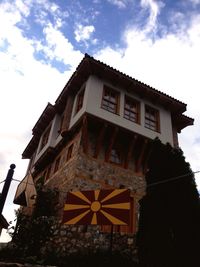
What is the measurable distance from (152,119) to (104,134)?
347 centimetres

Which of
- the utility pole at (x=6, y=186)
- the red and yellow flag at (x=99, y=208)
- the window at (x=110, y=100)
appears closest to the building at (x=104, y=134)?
the window at (x=110, y=100)

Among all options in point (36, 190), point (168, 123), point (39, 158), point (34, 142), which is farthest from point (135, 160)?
point (34, 142)

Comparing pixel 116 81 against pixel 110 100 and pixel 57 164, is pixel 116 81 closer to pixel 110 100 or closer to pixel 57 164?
pixel 110 100

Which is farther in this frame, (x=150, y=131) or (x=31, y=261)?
(x=150, y=131)

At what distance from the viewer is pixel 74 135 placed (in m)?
14.1

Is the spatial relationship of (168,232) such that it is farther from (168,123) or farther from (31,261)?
(168,123)

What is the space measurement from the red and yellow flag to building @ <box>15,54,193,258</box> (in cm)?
485

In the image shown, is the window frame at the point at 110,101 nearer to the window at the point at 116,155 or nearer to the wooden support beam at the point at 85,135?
the wooden support beam at the point at 85,135

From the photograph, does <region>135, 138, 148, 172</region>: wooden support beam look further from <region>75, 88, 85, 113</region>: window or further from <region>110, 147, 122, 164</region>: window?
<region>75, 88, 85, 113</region>: window

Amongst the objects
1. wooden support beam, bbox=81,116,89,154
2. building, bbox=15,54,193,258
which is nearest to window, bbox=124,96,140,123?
building, bbox=15,54,193,258

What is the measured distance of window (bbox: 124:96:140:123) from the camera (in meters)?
14.8

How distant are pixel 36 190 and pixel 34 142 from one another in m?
8.58

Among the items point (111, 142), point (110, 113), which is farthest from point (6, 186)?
point (110, 113)

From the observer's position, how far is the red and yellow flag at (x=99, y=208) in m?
6.05
